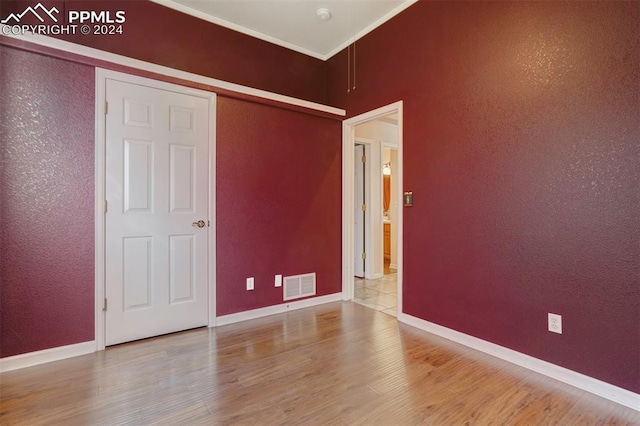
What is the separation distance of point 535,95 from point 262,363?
273 centimetres

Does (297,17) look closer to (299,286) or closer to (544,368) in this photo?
(299,286)

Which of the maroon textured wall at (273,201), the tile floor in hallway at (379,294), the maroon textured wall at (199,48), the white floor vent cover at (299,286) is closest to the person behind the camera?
the maroon textured wall at (199,48)

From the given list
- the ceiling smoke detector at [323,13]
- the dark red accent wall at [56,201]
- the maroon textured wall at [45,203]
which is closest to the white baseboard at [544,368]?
the dark red accent wall at [56,201]

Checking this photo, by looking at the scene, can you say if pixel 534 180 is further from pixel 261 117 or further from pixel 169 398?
pixel 169 398

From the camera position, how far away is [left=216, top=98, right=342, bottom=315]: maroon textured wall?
297cm

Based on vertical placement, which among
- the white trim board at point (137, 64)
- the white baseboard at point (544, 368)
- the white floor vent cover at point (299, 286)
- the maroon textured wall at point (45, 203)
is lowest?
the white baseboard at point (544, 368)

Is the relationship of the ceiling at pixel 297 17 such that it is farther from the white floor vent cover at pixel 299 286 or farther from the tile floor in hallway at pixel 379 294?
the tile floor in hallway at pixel 379 294

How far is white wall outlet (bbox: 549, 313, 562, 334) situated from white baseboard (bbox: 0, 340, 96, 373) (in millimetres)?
3358

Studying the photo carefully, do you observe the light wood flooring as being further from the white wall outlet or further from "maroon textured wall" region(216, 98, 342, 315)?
"maroon textured wall" region(216, 98, 342, 315)

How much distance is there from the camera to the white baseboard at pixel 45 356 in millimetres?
2090

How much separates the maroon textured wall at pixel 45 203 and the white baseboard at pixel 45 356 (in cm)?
4

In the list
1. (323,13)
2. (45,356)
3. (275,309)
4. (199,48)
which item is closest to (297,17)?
(323,13)

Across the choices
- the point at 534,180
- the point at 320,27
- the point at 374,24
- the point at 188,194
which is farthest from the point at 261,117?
the point at 534,180

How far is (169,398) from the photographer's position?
5.95ft
